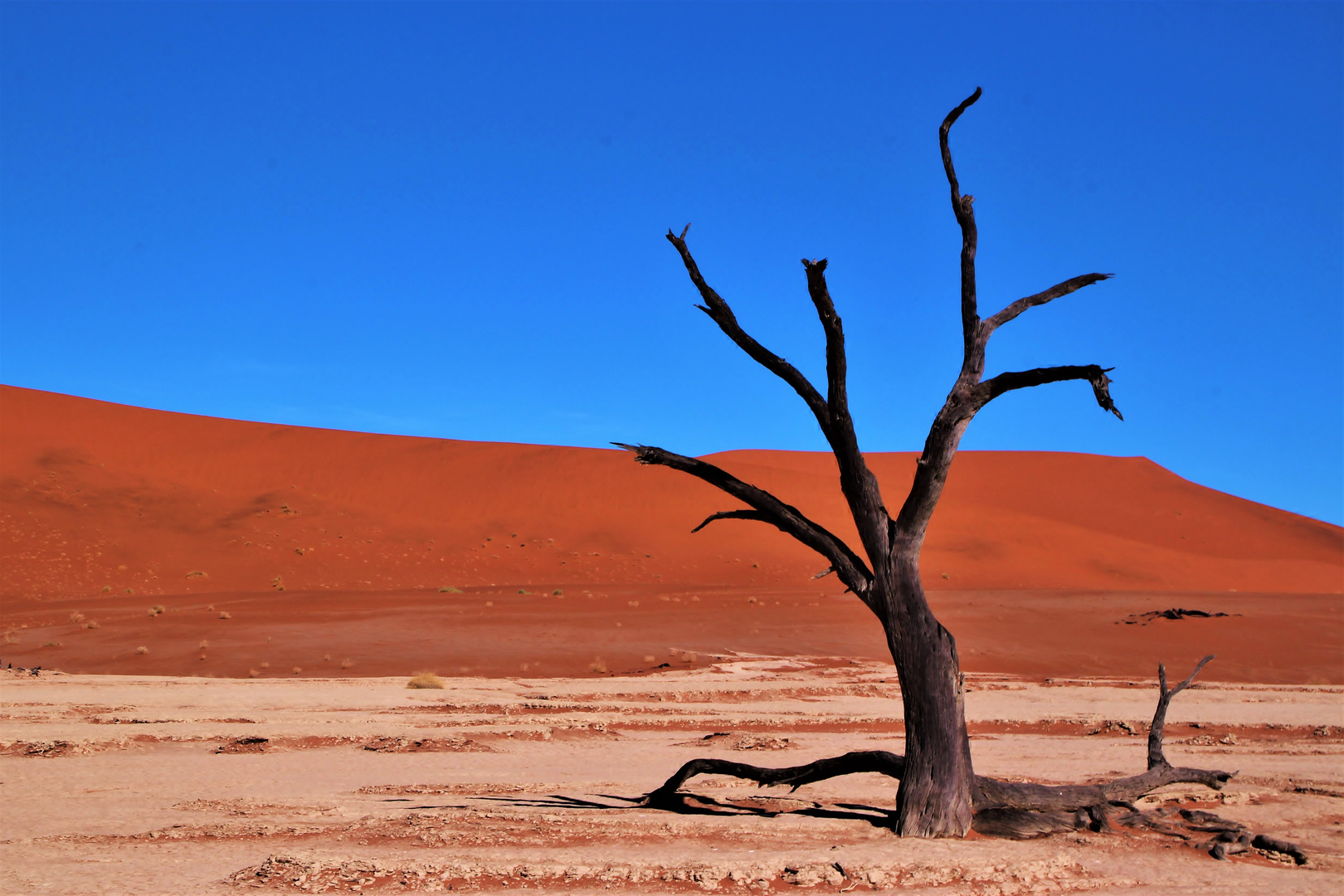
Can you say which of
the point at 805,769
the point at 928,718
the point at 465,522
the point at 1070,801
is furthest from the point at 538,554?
the point at 928,718

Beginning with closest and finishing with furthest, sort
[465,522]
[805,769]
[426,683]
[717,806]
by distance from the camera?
[805,769], [717,806], [426,683], [465,522]

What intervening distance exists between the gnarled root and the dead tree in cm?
1

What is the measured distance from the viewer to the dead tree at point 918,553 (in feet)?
23.4

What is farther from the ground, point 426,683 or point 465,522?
point 465,522

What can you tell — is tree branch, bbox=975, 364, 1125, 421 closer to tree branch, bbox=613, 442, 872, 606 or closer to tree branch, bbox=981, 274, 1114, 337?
tree branch, bbox=981, 274, 1114, 337

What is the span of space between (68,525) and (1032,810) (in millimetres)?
45593

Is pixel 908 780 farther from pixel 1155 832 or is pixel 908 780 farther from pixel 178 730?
pixel 178 730

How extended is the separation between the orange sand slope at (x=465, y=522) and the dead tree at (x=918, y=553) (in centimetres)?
3578

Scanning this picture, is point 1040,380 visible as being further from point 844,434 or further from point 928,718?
point 928,718

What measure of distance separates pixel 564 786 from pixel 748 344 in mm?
4856

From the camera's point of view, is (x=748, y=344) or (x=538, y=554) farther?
(x=538, y=554)

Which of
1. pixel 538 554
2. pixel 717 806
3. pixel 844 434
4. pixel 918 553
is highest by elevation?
pixel 538 554

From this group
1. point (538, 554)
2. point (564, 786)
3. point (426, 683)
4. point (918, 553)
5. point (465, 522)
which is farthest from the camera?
point (465, 522)

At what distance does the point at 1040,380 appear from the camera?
7.06 m
